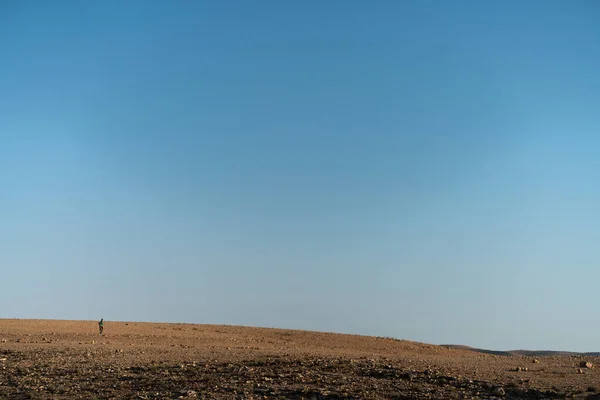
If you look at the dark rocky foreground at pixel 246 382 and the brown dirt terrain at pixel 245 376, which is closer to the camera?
the dark rocky foreground at pixel 246 382

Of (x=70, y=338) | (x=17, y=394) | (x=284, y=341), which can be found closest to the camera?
(x=17, y=394)

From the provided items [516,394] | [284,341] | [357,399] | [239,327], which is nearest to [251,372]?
[357,399]

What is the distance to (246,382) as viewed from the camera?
2244 cm

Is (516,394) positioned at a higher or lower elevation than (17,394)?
higher

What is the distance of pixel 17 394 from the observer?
72.2 feet

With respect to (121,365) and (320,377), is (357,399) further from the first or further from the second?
(121,365)

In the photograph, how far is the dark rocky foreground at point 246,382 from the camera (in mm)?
20141

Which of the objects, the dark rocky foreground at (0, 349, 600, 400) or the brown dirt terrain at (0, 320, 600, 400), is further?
the brown dirt terrain at (0, 320, 600, 400)

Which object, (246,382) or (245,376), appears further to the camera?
(245,376)

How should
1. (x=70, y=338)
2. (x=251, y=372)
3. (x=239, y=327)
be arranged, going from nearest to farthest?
(x=251, y=372)
(x=70, y=338)
(x=239, y=327)

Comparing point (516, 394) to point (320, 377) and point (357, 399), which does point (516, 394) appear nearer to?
point (357, 399)

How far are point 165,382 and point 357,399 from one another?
8.15 m

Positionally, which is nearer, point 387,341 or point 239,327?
point 387,341

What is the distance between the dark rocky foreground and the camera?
66.1 feet
